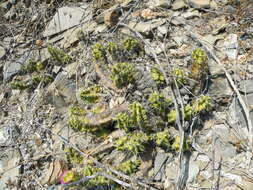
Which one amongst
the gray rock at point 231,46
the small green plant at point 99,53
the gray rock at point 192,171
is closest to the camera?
the gray rock at point 192,171

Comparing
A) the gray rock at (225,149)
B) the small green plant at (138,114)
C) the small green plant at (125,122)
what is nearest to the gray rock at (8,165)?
the small green plant at (125,122)

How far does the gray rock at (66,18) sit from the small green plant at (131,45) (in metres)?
1.60

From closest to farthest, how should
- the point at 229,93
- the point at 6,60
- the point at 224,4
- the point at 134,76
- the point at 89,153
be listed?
the point at 229,93 < the point at 89,153 < the point at 134,76 < the point at 224,4 < the point at 6,60

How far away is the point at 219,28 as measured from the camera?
12.8 feet

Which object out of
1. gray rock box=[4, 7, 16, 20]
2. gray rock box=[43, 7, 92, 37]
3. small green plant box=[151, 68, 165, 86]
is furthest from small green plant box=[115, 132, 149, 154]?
gray rock box=[4, 7, 16, 20]

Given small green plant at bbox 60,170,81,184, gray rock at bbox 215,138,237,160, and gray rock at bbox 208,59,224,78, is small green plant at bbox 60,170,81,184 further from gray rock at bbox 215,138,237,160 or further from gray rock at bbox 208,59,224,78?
gray rock at bbox 208,59,224,78

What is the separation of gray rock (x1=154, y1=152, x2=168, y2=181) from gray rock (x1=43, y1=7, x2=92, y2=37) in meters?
3.25

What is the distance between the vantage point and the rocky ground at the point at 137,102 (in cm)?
309

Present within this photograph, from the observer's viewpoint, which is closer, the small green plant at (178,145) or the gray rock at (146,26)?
the small green plant at (178,145)

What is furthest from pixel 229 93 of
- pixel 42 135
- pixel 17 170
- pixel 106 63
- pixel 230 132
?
pixel 17 170

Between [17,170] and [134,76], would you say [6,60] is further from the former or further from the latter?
[134,76]

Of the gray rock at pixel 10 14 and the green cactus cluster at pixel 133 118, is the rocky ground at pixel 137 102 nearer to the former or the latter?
the green cactus cluster at pixel 133 118

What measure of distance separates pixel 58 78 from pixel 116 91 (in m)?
1.21

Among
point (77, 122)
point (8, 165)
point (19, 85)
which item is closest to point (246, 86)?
point (77, 122)
